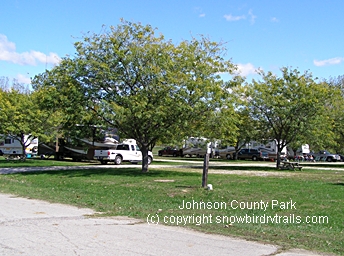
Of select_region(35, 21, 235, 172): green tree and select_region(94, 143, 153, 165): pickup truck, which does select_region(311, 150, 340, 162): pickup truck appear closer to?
select_region(94, 143, 153, 165): pickup truck

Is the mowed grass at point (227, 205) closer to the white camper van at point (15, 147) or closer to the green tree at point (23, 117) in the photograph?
the green tree at point (23, 117)

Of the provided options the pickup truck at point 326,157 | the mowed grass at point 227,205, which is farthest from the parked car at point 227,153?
the mowed grass at point 227,205

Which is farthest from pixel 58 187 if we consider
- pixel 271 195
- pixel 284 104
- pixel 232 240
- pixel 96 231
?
pixel 284 104

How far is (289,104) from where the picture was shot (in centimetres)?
3147

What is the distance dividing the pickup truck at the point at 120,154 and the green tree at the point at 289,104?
1009cm

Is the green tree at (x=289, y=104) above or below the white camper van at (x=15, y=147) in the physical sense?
above

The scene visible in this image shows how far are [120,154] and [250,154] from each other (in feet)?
89.3

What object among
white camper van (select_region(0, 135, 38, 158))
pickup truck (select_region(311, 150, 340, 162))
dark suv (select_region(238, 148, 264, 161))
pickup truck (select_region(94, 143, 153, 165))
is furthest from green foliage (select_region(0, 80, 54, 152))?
pickup truck (select_region(311, 150, 340, 162))

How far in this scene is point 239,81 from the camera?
24.7 meters

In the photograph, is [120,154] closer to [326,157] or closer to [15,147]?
[15,147]

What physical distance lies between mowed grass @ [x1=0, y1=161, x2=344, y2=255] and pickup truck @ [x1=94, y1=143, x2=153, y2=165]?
1541 centimetres

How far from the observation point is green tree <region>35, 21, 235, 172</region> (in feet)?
73.9

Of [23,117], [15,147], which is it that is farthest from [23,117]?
[15,147]

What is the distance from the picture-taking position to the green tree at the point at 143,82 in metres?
22.5
